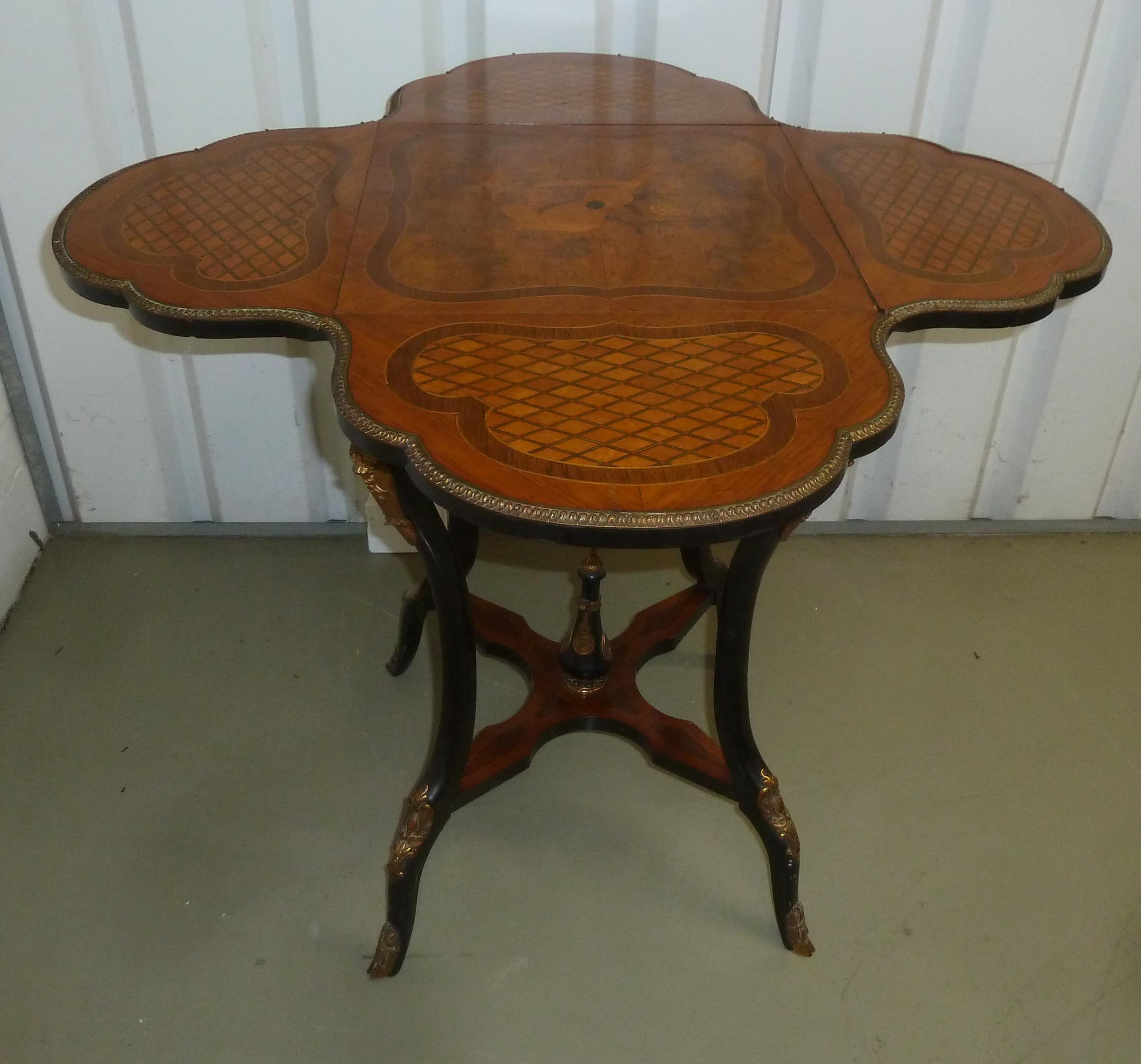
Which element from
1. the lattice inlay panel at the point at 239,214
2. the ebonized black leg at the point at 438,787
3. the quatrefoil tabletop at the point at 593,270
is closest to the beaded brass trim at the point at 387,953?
the ebonized black leg at the point at 438,787

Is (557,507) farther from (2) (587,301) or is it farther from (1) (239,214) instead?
(1) (239,214)

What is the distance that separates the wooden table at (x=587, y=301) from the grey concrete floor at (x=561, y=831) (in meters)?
0.16

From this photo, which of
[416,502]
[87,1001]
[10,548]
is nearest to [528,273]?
[416,502]

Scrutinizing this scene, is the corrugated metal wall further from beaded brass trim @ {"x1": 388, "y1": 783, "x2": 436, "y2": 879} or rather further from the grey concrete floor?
beaded brass trim @ {"x1": 388, "y1": 783, "x2": 436, "y2": 879}

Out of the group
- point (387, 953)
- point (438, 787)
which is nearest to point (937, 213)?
point (438, 787)

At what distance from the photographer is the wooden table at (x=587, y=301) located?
47.9 inches

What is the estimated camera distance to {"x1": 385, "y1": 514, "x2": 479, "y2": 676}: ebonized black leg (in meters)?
2.08

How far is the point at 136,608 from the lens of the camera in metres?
2.43

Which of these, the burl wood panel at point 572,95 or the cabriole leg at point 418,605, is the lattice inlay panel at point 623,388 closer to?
the cabriole leg at point 418,605

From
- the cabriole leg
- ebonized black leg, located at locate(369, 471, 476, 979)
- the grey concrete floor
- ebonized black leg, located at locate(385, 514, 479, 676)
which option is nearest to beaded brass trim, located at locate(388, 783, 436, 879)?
ebonized black leg, located at locate(369, 471, 476, 979)

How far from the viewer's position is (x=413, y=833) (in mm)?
1721

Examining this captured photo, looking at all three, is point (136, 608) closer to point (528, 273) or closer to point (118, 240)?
point (118, 240)

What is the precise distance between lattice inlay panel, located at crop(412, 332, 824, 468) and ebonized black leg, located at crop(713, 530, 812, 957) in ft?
1.01

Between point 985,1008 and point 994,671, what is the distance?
2.52 ft
